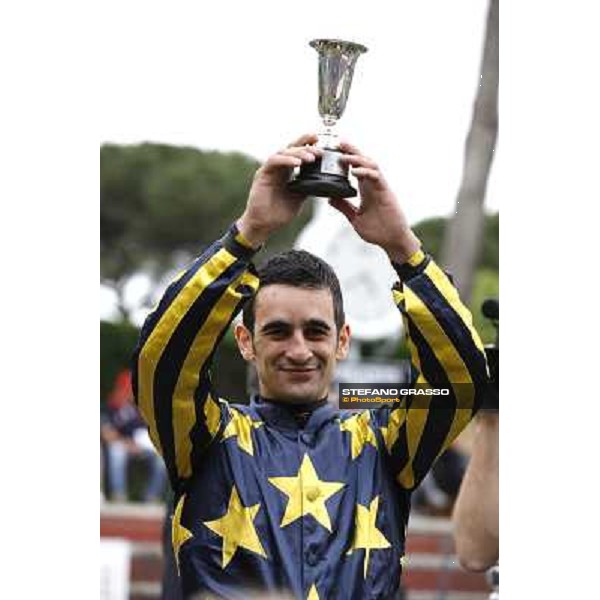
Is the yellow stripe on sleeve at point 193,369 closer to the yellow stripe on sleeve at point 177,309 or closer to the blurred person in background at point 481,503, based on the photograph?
the yellow stripe on sleeve at point 177,309

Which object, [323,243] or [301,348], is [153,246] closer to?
[323,243]

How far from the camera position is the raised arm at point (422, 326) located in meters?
1.43

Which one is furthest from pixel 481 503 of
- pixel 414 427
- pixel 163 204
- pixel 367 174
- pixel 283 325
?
pixel 163 204

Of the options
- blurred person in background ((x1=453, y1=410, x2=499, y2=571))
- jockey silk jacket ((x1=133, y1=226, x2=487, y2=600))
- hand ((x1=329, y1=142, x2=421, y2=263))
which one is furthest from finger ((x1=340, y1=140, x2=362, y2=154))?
blurred person in background ((x1=453, y1=410, x2=499, y2=571))

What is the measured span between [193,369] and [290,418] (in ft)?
0.46

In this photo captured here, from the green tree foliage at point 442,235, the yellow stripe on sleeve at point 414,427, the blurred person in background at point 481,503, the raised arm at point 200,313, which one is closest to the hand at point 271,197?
the raised arm at point 200,313

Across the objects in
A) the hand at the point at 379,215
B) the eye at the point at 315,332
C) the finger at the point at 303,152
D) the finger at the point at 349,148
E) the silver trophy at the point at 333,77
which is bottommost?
the eye at the point at 315,332

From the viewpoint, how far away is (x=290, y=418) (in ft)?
4.92

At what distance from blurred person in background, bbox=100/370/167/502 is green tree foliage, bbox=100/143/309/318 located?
0.13 meters

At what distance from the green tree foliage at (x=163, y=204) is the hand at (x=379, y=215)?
57 cm

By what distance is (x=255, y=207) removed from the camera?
1.41 metres

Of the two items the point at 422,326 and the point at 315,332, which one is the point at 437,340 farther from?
the point at 315,332
